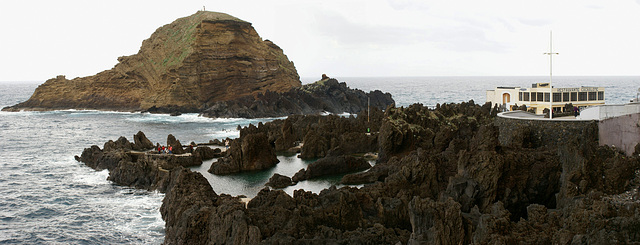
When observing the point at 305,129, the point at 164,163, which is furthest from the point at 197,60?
the point at 164,163

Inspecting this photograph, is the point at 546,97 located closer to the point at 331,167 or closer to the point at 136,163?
the point at 331,167

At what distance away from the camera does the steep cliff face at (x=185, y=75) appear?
98.5 meters

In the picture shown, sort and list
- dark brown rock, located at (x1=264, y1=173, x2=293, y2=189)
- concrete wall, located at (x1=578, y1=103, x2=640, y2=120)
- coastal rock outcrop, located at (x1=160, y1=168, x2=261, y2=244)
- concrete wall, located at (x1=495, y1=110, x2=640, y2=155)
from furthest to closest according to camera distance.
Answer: dark brown rock, located at (x1=264, y1=173, x2=293, y2=189) < concrete wall, located at (x1=578, y1=103, x2=640, y2=120) < concrete wall, located at (x1=495, y1=110, x2=640, y2=155) < coastal rock outcrop, located at (x1=160, y1=168, x2=261, y2=244)

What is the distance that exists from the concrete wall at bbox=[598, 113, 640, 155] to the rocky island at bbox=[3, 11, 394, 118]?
215 ft

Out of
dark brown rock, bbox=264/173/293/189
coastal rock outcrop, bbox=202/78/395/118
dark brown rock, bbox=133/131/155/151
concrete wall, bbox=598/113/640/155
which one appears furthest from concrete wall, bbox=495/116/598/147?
coastal rock outcrop, bbox=202/78/395/118

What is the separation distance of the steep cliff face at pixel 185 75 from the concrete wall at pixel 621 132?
260 ft

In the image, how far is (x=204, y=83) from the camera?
98.4 meters

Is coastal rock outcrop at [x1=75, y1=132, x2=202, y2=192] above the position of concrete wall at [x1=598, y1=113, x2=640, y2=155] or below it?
below

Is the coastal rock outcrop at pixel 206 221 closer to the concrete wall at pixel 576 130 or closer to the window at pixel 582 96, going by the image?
the concrete wall at pixel 576 130

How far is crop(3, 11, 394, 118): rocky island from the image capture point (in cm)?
9419

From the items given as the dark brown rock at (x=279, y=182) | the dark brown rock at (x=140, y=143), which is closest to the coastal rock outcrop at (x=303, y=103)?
the dark brown rock at (x=140, y=143)

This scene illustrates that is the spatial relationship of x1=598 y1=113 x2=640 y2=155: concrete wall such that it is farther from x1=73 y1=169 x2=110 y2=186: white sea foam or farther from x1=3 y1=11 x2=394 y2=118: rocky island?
x1=3 y1=11 x2=394 y2=118: rocky island

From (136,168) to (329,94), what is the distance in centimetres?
6465

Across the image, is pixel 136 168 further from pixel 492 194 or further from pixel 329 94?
pixel 329 94
